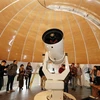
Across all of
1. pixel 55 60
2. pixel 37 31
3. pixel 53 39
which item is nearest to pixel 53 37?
pixel 53 39

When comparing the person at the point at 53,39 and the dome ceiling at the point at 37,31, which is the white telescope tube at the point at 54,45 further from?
the dome ceiling at the point at 37,31

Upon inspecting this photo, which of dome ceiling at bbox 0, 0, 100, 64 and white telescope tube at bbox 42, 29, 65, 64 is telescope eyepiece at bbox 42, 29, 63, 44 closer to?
white telescope tube at bbox 42, 29, 65, 64

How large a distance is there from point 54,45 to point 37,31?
7.21 m

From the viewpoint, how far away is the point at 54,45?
12.1 ft

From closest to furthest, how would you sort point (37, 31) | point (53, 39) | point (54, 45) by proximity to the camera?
point (54, 45), point (53, 39), point (37, 31)

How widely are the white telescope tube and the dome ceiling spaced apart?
4.25 m

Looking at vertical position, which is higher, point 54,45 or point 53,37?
point 53,37

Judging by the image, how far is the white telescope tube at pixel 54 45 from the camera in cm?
371

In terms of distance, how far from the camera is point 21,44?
1069cm

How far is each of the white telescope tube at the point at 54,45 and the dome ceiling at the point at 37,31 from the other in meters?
4.25

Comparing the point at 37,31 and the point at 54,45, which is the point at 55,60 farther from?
the point at 37,31

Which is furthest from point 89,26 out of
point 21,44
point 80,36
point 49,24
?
point 21,44

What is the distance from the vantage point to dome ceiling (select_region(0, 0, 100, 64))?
29.0ft

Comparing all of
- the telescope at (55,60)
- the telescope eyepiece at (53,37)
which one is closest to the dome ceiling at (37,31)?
the telescope eyepiece at (53,37)
